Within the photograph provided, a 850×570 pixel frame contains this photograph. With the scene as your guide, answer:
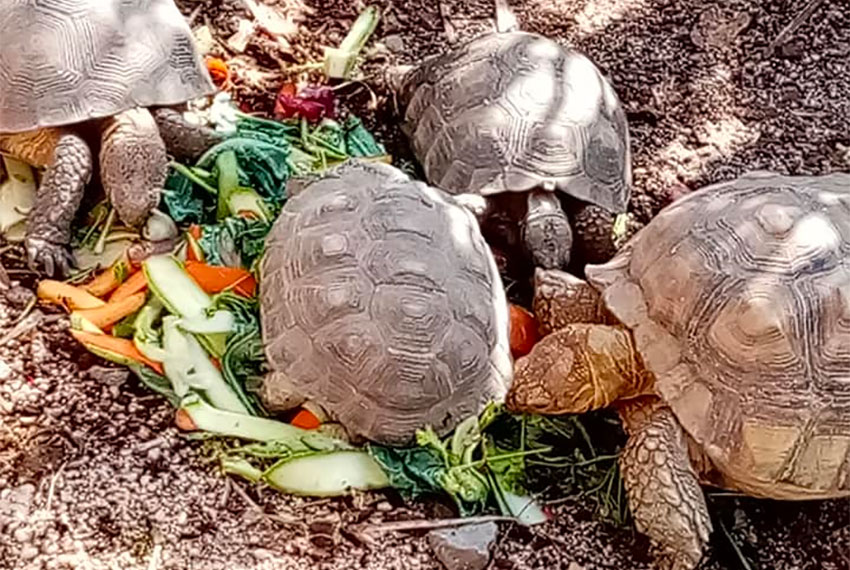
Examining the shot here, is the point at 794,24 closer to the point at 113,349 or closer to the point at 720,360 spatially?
the point at 720,360

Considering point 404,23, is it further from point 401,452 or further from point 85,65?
point 401,452

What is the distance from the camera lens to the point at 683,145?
4.62 metres

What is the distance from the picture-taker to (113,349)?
11.9 feet

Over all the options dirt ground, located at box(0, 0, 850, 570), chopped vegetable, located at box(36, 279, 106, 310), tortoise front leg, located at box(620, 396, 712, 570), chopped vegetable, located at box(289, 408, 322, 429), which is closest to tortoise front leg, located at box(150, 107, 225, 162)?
dirt ground, located at box(0, 0, 850, 570)

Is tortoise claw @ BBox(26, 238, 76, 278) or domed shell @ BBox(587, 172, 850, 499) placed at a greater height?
domed shell @ BBox(587, 172, 850, 499)

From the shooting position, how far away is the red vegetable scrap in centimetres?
442

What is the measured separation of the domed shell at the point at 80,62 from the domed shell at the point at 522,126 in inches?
31.4

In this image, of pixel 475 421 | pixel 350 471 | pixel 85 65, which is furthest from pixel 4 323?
→ pixel 475 421

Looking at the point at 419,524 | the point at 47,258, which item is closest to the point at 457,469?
the point at 419,524

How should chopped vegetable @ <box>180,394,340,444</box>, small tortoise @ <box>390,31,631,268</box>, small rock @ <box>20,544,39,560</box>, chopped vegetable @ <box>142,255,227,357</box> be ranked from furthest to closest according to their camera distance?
small tortoise @ <box>390,31,631,268</box> < chopped vegetable @ <box>142,255,227,357</box> < chopped vegetable @ <box>180,394,340,444</box> < small rock @ <box>20,544,39,560</box>

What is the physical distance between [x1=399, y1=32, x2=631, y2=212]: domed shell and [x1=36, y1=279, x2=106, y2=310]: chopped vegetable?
1.09 metres

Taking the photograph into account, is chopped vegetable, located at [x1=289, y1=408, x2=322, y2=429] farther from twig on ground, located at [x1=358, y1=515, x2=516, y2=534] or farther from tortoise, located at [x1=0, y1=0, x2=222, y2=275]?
tortoise, located at [x1=0, y1=0, x2=222, y2=275]

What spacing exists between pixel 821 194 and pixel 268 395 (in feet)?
5.02

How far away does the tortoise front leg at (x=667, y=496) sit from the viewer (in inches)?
130
